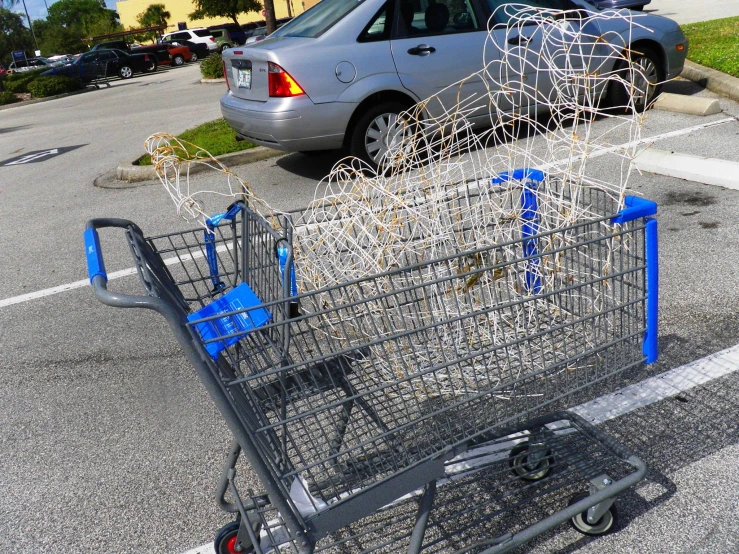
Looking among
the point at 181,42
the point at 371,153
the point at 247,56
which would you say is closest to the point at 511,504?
the point at 371,153

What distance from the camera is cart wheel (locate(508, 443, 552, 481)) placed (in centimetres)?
249

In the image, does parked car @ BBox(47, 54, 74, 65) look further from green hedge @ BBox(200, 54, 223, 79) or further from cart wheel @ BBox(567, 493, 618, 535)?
cart wheel @ BBox(567, 493, 618, 535)

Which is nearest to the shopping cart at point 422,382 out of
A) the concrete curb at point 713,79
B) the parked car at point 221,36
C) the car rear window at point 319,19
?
the car rear window at point 319,19

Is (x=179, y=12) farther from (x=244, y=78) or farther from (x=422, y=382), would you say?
(x=422, y=382)

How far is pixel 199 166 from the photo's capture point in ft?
26.1

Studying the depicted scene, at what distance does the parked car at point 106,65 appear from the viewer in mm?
27750

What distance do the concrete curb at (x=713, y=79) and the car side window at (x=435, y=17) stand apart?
3284mm

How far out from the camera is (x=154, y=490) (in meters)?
2.72

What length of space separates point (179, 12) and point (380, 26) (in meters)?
68.2

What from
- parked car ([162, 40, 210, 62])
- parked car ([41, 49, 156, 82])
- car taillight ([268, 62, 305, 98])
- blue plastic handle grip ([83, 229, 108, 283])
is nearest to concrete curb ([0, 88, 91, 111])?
parked car ([41, 49, 156, 82])

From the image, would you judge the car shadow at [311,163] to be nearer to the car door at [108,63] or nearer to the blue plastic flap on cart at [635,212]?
the blue plastic flap on cart at [635,212]

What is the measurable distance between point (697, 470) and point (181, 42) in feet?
127

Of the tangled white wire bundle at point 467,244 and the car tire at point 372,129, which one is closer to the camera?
the tangled white wire bundle at point 467,244

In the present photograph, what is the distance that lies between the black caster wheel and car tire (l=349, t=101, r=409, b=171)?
470 cm
